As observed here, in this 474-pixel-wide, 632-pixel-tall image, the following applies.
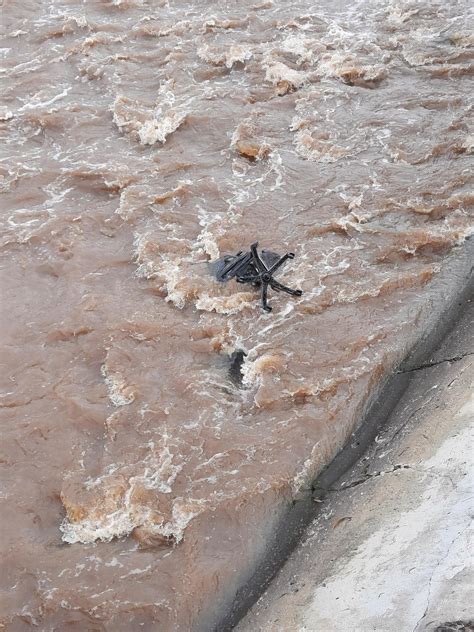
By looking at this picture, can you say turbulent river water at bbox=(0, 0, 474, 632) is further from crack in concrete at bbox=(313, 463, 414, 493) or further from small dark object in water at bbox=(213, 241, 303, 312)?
crack in concrete at bbox=(313, 463, 414, 493)

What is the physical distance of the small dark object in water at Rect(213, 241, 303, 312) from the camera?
679cm

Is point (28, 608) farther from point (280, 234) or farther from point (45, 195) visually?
point (45, 195)

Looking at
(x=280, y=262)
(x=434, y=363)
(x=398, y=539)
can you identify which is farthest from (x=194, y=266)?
(x=398, y=539)

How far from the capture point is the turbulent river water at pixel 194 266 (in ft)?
16.4

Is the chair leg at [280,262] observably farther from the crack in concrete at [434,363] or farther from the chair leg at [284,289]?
the crack in concrete at [434,363]

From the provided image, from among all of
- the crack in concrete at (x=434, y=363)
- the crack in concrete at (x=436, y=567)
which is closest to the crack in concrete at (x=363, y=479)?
the crack in concrete at (x=436, y=567)

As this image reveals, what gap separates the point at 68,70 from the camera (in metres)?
11.2

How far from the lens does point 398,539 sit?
4.52 metres

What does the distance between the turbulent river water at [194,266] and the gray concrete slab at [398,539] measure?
402 millimetres

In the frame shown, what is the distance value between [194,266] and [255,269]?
80 cm

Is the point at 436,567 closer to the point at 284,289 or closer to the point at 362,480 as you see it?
the point at 362,480

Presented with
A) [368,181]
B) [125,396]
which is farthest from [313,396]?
[368,181]

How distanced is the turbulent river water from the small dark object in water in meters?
0.13

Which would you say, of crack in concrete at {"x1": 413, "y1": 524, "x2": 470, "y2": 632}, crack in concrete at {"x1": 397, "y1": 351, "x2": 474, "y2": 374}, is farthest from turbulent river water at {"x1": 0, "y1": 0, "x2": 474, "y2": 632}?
crack in concrete at {"x1": 413, "y1": 524, "x2": 470, "y2": 632}
